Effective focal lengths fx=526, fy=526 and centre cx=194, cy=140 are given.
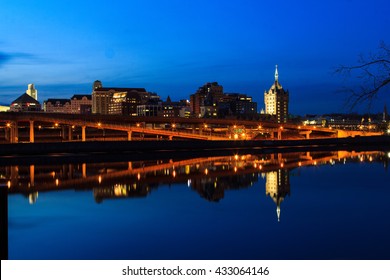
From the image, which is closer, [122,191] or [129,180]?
[122,191]

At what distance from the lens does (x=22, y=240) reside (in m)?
11.6

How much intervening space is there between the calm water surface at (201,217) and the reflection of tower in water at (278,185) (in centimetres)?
5

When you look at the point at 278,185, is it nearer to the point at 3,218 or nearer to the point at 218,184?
the point at 218,184

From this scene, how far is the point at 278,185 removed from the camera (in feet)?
70.7

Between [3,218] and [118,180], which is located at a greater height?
[3,218]

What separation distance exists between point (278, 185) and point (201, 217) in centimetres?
796

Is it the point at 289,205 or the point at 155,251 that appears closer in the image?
the point at 155,251

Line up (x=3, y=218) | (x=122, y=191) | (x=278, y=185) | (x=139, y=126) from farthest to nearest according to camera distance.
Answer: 1. (x=139, y=126)
2. (x=278, y=185)
3. (x=122, y=191)
4. (x=3, y=218)

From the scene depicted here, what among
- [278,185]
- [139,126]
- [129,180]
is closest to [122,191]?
[129,180]

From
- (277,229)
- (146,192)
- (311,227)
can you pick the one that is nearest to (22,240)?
(277,229)

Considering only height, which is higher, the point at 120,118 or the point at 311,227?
the point at 120,118

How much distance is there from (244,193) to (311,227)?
22.5ft

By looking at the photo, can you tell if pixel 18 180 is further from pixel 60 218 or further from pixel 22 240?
pixel 22 240

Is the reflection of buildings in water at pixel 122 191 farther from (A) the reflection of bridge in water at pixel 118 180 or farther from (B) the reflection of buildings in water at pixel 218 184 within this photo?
(B) the reflection of buildings in water at pixel 218 184
